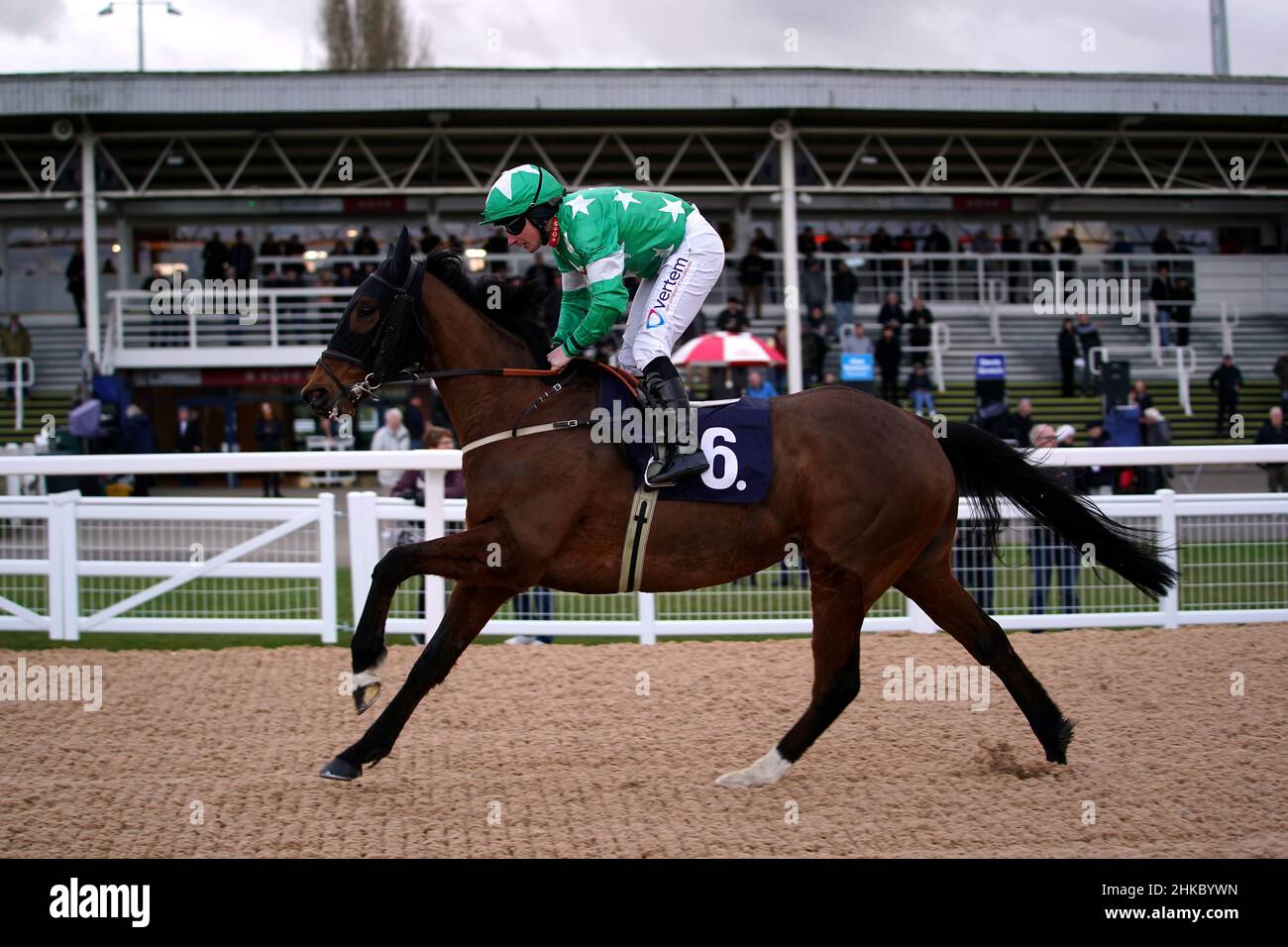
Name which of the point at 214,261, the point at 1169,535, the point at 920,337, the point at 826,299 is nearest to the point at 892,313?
the point at 920,337

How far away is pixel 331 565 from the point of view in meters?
8.27

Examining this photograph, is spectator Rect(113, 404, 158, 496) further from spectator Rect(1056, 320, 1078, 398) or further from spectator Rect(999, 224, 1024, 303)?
spectator Rect(999, 224, 1024, 303)

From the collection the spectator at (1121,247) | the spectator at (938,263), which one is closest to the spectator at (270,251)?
the spectator at (938,263)

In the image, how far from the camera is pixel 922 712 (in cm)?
621

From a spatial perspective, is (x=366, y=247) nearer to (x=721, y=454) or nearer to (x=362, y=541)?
(x=362, y=541)

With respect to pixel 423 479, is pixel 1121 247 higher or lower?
higher

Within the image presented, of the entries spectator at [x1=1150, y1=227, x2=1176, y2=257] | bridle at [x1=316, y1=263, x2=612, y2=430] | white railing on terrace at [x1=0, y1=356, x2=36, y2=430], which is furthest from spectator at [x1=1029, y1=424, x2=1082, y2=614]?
spectator at [x1=1150, y1=227, x2=1176, y2=257]

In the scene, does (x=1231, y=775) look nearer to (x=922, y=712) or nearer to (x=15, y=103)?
(x=922, y=712)

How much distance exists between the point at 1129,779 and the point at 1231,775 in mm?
413

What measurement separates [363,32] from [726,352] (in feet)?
99.0

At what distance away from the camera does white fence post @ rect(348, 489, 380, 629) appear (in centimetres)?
808

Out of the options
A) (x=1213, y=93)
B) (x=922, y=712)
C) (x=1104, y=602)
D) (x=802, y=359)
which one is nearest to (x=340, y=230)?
(x=802, y=359)

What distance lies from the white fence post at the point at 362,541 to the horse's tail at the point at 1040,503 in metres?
Answer: 4.13

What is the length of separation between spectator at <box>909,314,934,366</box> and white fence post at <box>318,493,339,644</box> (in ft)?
45.9
